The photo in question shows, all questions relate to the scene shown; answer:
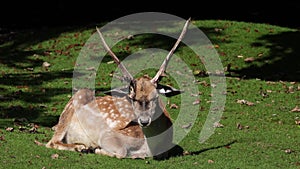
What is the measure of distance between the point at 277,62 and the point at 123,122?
31.3 feet

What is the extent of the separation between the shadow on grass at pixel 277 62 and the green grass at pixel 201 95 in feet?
0.09

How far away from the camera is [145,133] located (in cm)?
891

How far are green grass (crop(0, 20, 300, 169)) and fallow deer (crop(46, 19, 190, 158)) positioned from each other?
274mm

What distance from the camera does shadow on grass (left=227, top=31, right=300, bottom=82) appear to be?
55.5 feet

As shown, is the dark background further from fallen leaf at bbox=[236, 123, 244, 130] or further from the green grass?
fallen leaf at bbox=[236, 123, 244, 130]

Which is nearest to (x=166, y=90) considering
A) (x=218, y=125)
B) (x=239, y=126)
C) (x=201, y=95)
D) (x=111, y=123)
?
(x=111, y=123)

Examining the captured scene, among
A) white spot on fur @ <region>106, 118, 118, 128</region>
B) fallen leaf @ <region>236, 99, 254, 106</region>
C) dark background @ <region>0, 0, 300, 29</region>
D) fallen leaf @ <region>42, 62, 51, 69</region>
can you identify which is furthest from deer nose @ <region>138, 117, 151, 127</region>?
dark background @ <region>0, 0, 300, 29</region>

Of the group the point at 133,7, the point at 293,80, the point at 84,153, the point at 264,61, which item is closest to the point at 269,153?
the point at 84,153

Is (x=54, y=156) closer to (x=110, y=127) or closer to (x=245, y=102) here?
(x=110, y=127)

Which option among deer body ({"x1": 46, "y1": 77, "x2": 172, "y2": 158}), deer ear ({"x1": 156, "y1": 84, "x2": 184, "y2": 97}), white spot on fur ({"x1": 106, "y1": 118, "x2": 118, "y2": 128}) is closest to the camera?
deer ear ({"x1": 156, "y1": 84, "x2": 184, "y2": 97})

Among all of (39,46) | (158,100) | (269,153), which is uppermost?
(158,100)

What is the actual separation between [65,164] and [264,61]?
10589 mm

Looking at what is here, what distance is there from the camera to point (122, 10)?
29000 millimetres

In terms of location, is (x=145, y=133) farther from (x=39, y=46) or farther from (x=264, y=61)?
(x=39, y=46)
